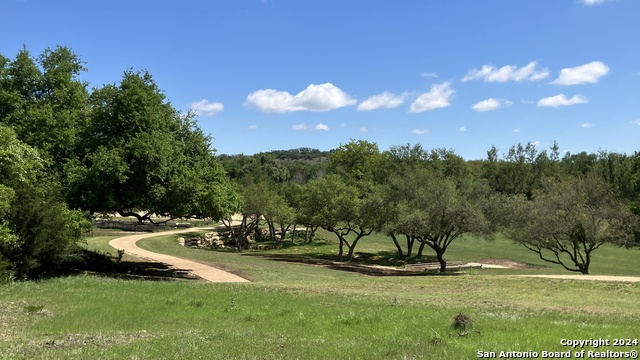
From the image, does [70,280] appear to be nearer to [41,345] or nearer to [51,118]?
[51,118]

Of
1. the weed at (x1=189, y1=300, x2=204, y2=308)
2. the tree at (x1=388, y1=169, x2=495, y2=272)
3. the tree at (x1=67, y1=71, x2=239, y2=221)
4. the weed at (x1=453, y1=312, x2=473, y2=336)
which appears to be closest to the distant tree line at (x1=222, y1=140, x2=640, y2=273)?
the tree at (x1=388, y1=169, x2=495, y2=272)

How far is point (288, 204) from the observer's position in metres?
60.9

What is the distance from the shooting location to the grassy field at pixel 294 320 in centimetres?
792

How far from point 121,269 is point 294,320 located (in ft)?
61.0

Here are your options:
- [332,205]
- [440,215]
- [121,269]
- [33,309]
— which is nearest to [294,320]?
[33,309]

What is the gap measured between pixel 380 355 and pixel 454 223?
89.9 feet

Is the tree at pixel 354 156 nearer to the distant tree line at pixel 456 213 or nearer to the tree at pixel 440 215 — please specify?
the distant tree line at pixel 456 213

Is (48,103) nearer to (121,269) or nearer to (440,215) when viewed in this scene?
(121,269)

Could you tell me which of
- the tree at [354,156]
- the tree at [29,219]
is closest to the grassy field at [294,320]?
the tree at [29,219]

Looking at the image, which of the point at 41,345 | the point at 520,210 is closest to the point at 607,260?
the point at 520,210

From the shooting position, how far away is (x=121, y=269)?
26.7 metres

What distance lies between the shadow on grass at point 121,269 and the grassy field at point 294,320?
462cm

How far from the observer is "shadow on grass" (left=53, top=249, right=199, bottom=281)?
2409cm

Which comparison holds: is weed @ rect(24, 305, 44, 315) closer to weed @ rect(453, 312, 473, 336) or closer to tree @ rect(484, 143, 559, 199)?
weed @ rect(453, 312, 473, 336)
